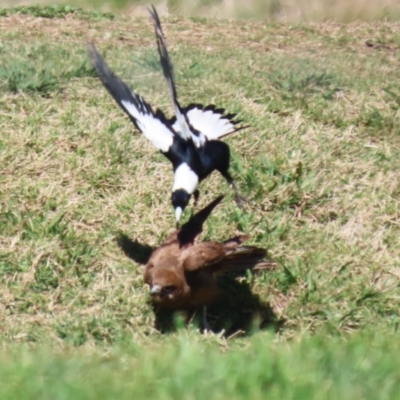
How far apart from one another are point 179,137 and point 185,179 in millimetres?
359

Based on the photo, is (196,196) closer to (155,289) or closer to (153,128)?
(153,128)

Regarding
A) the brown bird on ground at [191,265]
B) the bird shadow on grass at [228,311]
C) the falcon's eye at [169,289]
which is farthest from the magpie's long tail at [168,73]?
the falcon's eye at [169,289]

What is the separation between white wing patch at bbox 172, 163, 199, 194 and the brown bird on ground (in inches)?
6.9

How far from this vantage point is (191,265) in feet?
16.7

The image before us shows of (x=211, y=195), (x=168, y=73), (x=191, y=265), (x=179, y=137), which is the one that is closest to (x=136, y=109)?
(x=179, y=137)

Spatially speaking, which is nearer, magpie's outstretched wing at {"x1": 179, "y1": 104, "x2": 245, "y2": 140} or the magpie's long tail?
the magpie's long tail

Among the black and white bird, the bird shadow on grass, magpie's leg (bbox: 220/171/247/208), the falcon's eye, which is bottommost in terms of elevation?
the bird shadow on grass

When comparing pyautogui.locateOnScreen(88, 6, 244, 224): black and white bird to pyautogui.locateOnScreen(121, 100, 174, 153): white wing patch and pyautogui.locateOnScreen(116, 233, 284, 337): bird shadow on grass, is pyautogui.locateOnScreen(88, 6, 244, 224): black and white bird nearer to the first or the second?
pyautogui.locateOnScreen(121, 100, 174, 153): white wing patch

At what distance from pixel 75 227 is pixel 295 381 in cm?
318

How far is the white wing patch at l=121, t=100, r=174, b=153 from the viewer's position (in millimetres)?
5719

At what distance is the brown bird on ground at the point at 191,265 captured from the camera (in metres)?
5.06

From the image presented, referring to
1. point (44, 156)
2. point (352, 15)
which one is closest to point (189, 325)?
point (44, 156)

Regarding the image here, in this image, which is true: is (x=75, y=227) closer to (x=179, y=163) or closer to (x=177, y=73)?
(x=179, y=163)

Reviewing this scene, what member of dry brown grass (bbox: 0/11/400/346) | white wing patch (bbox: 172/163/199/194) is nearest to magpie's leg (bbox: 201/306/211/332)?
dry brown grass (bbox: 0/11/400/346)
